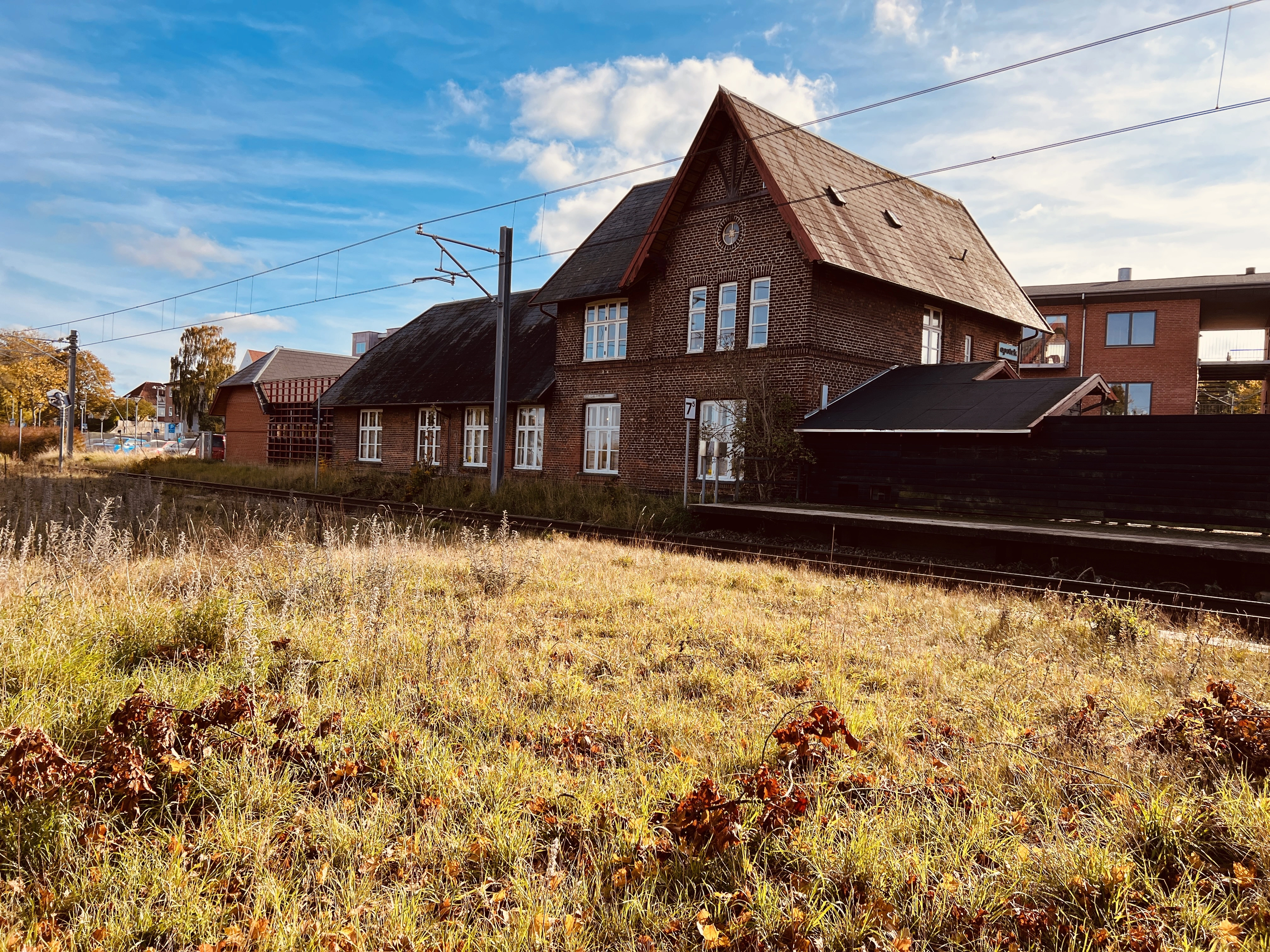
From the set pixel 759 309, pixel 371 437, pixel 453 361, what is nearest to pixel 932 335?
pixel 759 309

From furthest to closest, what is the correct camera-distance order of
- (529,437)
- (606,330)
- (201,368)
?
(201,368) < (529,437) < (606,330)

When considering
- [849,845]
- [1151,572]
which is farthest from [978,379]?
[849,845]

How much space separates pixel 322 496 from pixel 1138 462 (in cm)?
1879

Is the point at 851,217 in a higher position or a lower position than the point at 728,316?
higher

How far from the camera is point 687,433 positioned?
18.5 m

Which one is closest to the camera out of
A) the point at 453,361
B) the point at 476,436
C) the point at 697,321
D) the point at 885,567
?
the point at 885,567

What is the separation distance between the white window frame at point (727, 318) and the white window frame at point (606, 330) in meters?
3.13

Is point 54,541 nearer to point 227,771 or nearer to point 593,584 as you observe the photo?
point 593,584

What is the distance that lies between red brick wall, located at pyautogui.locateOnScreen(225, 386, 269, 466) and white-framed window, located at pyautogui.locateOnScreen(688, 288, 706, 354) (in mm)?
25446

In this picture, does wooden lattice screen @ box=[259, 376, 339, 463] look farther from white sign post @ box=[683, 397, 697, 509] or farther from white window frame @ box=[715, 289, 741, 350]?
white window frame @ box=[715, 289, 741, 350]

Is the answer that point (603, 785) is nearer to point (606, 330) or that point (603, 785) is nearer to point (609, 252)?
point (606, 330)

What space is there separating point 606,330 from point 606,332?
4 centimetres

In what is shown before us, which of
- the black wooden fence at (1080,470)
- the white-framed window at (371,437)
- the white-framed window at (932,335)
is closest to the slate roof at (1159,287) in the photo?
the white-framed window at (932,335)

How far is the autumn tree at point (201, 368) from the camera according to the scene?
72125mm
